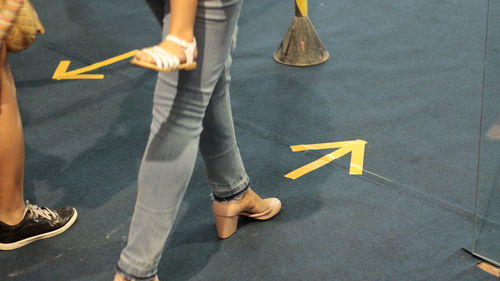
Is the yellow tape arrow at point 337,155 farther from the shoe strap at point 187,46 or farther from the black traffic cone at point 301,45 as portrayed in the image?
the shoe strap at point 187,46

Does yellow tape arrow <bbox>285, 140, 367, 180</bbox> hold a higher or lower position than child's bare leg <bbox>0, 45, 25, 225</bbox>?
lower

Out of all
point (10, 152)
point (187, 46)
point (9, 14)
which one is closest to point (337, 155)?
point (10, 152)

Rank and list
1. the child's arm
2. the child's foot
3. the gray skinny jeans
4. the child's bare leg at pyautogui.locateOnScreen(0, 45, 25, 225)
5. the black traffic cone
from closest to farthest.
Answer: the child's foot < the gray skinny jeans < the child's arm < the child's bare leg at pyautogui.locateOnScreen(0, 45, 25, 225) < the black traffic cone

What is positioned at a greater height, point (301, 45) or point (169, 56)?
point (169, 56)

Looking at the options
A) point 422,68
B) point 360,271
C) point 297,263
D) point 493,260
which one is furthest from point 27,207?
point 422,68

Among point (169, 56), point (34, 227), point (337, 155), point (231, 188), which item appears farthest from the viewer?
point (337, 155)

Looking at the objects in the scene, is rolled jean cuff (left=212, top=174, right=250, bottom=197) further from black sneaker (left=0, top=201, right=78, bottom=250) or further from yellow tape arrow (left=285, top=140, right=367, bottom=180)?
black sneaker (left=0, top=201, right=78, bottom=250)

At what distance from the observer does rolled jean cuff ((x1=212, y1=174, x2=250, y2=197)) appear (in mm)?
2395

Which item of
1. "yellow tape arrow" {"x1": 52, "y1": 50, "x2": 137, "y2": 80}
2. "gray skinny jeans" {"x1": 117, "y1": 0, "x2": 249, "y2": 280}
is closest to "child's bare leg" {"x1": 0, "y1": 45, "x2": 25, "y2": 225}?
"gray skinny jeans" {"x1": 117, "y1": 0, "x2": 249, "y2": 280}

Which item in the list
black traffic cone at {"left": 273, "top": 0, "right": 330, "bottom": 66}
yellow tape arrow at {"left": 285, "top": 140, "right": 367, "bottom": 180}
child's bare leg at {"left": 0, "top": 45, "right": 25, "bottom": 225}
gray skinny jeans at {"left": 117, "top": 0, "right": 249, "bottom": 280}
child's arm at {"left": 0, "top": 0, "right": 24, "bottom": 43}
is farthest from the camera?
black traffic cone at {"left": 273, "top": 0, "right": 330, "bottom": 66}

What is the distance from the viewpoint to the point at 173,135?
1.90 metres

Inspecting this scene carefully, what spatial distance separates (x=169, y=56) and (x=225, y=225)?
96 cm

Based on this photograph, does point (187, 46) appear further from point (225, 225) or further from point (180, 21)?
point (225, 225)

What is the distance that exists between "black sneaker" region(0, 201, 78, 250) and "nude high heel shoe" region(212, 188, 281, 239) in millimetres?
582
